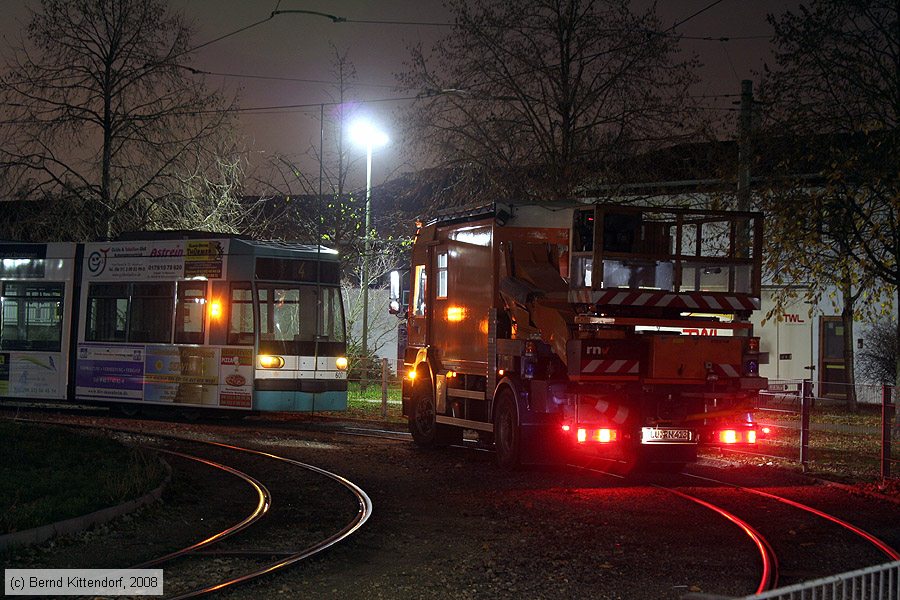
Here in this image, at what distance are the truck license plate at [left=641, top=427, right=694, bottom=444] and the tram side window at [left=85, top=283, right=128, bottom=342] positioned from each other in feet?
41.7

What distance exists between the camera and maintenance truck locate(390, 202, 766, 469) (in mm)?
13562

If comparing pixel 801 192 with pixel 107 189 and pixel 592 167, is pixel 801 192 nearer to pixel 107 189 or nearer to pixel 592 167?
pixel 592 167

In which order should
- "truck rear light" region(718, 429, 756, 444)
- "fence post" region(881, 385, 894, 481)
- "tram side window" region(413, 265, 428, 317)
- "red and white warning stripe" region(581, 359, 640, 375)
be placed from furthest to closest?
"tram side window" region(413, 265, 428, 317) < "fence post" region(881, 385, 894, 481) < "truck rear light" region(718, 429, 756, 444) < "red and white warning stripe" region(581, 359, 640, 375)

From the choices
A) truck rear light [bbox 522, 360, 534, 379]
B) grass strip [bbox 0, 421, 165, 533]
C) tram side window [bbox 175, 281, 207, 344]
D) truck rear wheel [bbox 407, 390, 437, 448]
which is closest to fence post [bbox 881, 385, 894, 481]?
truck rear light [bbox 522, 360, 534, 379]

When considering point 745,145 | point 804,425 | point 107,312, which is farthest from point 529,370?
point 107,312

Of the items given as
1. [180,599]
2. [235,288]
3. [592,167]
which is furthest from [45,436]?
[592,167]

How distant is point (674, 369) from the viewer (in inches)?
535

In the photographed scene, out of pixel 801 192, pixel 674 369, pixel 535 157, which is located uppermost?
pixel 535 157

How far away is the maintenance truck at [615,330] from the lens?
13.6 m

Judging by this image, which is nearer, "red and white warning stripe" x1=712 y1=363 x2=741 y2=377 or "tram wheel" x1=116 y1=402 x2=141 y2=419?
"red and white warning stripe" x1=712 y1=363 x2=741 y2=377

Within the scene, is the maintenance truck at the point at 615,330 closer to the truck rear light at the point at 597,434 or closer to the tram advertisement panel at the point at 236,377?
the truck rear light at the point at 597,434

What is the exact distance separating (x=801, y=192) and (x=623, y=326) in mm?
5466

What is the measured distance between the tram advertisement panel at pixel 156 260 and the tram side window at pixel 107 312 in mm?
227

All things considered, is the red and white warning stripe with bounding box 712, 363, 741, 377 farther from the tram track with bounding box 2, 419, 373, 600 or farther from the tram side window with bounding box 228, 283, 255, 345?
the tram side window with bounding box 228, 283, 255, 345
